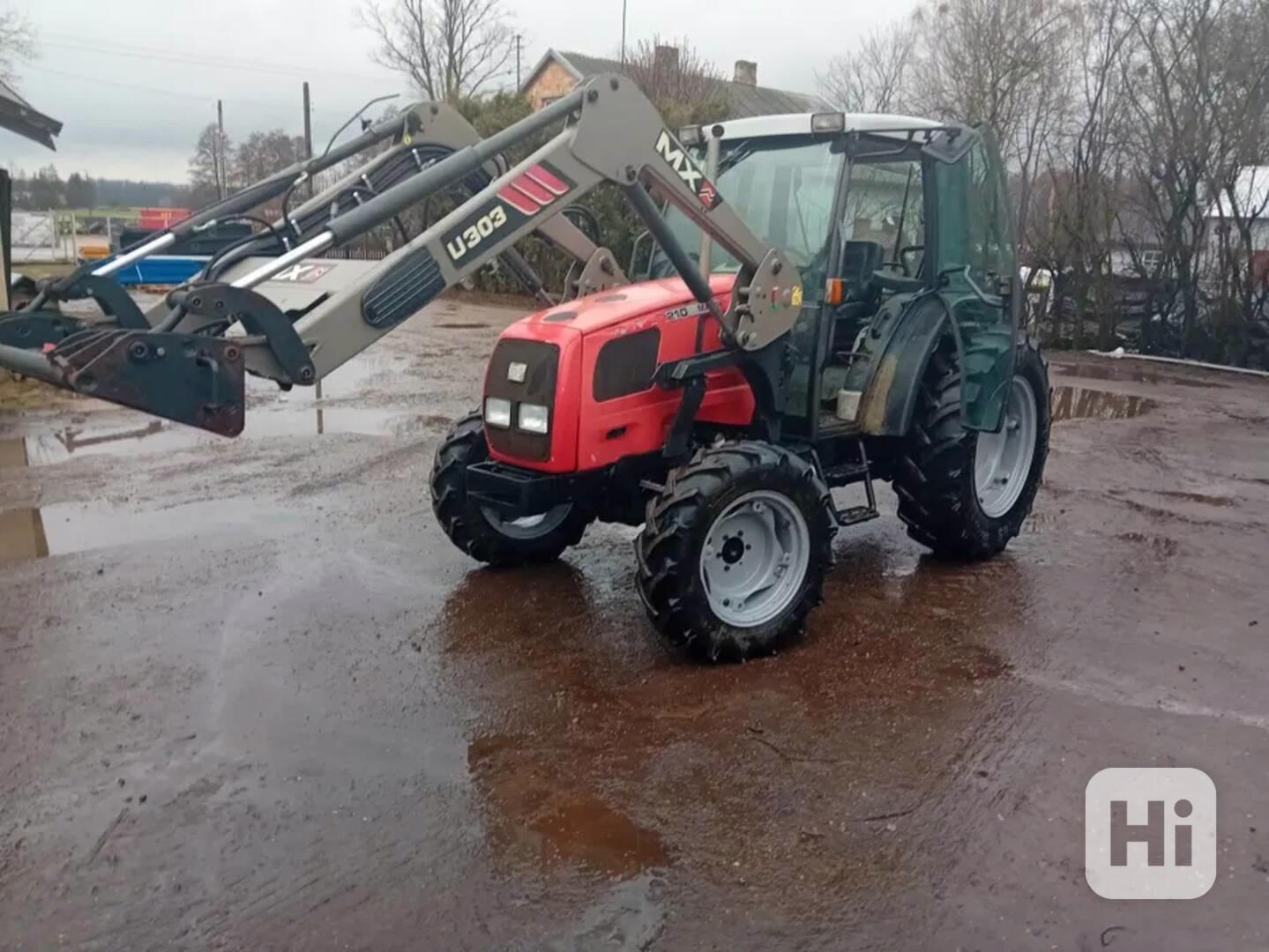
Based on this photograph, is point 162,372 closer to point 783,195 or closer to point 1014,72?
point 783,195

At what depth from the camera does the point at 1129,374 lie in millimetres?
15336

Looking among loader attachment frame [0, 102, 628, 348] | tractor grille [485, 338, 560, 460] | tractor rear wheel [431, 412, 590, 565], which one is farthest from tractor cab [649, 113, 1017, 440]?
tractor rear wheel [431, 412, 590, 565]

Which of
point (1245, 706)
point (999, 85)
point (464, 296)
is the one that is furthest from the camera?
point (464, 296)

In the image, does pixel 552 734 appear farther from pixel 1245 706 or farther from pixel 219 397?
pixel 1245 706

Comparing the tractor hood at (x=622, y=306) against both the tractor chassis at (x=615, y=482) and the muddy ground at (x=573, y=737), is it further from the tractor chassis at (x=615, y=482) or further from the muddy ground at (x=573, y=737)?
the muddy ground at (x=573, y=737)

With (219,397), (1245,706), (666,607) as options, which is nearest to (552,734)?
(666,607)

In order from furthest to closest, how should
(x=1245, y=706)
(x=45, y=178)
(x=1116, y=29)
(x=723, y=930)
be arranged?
(x=45, y=178) < (x=1116, y=29) < (x=1245, y=706) < (x=723, y=930)

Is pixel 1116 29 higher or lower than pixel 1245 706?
higher

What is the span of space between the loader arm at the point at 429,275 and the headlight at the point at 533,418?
702 millimetres

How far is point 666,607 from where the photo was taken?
4488 millimetres

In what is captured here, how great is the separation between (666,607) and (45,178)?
2213 inches

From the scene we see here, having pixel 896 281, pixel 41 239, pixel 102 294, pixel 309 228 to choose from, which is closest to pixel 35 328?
pixel 102 294

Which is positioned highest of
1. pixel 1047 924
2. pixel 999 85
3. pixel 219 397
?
pixel 999 85

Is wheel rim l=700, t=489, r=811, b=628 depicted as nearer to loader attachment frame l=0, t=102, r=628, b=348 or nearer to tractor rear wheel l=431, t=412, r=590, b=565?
tractor rear wheel l=431, t=412, r=590, b=565
